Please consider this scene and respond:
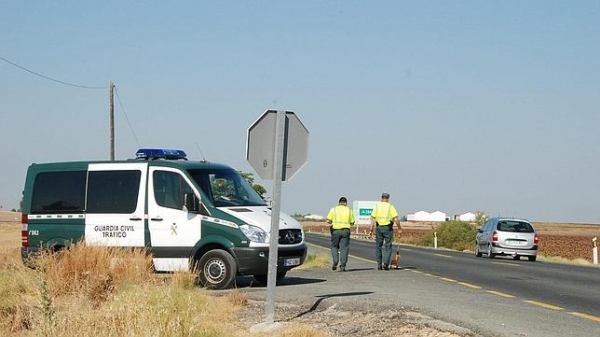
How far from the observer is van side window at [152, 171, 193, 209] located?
16.3 meters

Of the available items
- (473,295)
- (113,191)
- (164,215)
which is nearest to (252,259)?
(164,215)

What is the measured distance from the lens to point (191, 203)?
16031 mm

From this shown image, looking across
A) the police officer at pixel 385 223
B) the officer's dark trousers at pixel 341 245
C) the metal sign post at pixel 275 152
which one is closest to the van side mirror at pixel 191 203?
the metal sign post at pixel 275 152

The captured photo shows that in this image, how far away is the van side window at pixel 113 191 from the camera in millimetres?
16547

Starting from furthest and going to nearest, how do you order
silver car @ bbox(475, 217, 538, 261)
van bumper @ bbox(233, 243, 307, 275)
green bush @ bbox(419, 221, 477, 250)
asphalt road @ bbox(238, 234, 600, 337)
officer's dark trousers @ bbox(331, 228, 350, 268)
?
1. green bush @ bbox(419, 221, 477, 250)
2. silver car @ bbox(475, 217, 538, 261)
3. officer's dark trousers @ bbox(331, 228, 350, 268)
4. van bumper @ bbox(233, 243, 307, 275)
5. asphalt road @ bbox(238, 234, 600, 337)

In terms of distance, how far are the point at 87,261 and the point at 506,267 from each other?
14.5 meters

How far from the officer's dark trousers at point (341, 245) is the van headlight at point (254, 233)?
19.0ft

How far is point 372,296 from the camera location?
14.3 meters

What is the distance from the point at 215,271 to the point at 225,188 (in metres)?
1.64

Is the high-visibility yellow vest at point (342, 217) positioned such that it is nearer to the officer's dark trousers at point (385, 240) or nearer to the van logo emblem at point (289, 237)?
the officer's dark trousers at point (385, 240)

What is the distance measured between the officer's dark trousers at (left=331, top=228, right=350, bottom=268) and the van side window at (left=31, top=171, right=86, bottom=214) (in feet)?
22.8

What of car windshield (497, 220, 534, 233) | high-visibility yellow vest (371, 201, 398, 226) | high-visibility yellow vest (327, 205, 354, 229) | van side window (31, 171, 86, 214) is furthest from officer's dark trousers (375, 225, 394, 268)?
car windshield (497, 220, 534, 233)

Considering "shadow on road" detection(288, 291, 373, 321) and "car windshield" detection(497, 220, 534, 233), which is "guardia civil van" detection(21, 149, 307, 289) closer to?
"shadow on road" detection(288, 291, 373, 321)

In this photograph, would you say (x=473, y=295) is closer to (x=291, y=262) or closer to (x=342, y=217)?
(x=291, y=262)
